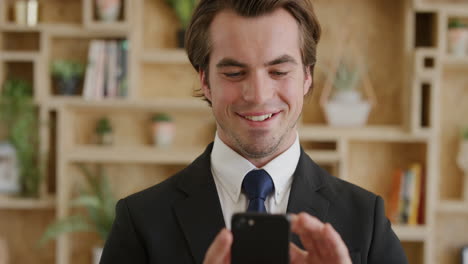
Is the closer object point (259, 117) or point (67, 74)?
point (259, 117)

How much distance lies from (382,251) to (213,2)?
566mm

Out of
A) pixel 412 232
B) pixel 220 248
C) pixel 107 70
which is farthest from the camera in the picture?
pixel 107 70

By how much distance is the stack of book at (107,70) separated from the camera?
3.15 meters

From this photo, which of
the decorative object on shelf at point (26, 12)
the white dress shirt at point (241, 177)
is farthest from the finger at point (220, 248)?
the decorative object on shelf at point (26, 12)

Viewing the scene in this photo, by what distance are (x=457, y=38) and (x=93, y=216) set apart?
6.56 ft

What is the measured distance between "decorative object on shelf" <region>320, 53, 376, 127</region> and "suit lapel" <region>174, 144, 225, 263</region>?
1948 mm

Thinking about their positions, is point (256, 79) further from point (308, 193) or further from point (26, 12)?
point (26, 12)

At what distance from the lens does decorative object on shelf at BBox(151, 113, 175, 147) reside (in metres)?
3.23

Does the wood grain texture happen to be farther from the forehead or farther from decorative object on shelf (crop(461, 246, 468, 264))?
the forehead

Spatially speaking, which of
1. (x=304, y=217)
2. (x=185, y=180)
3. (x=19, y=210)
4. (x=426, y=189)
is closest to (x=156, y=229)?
(x=185, y=180)

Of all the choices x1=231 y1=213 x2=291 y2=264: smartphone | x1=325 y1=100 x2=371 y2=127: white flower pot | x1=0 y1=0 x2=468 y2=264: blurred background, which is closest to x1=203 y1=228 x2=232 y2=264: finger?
x1=231 y1=213 x2=291 y2=264: smartphone

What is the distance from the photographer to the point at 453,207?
3127 mm

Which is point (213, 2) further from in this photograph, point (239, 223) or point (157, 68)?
point (157, 68)

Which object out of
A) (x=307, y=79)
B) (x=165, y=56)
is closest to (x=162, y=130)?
(x=165, y=56)
